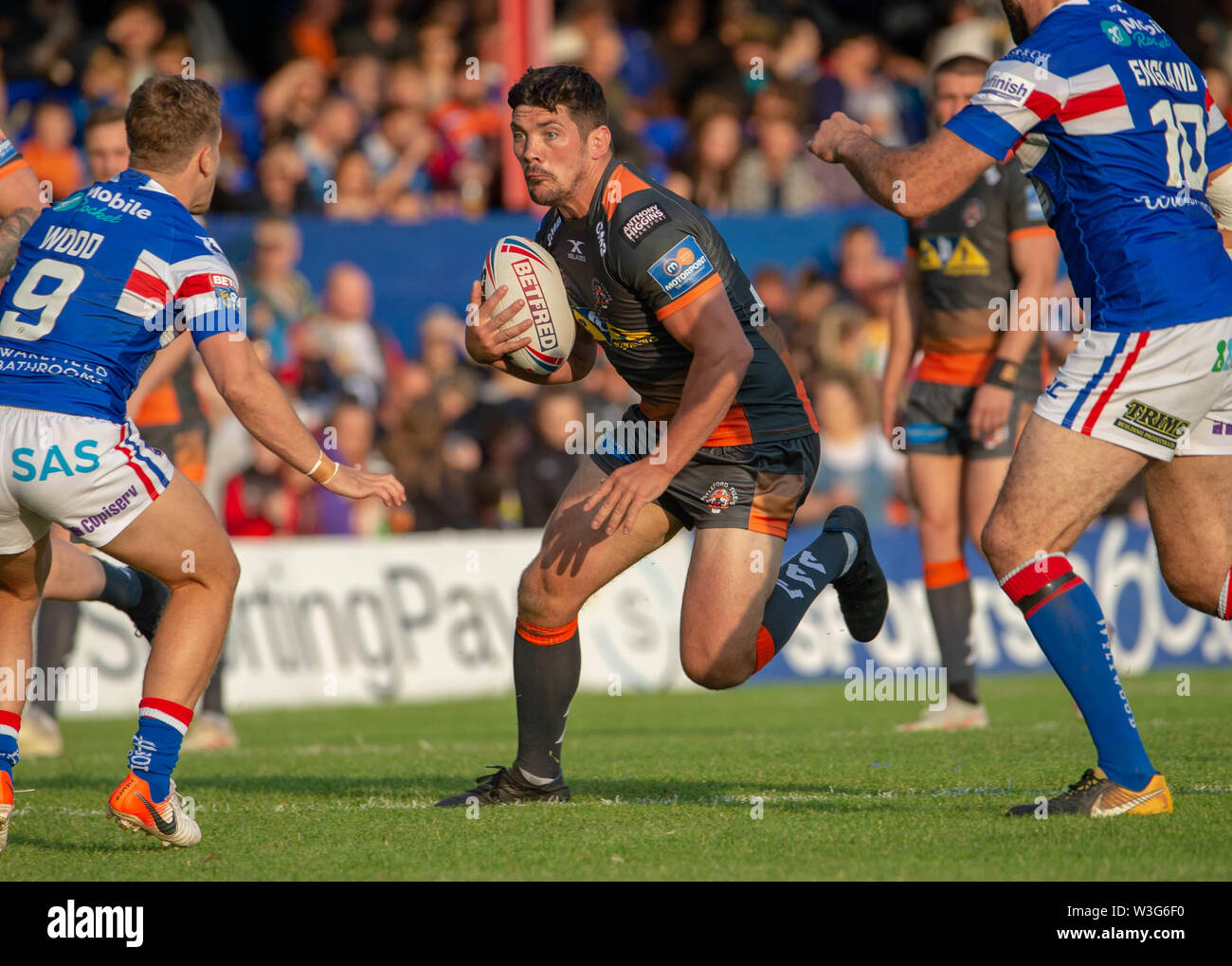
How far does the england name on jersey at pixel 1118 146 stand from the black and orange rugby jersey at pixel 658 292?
3.44 feet

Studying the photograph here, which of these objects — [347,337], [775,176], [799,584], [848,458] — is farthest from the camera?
[775,176]

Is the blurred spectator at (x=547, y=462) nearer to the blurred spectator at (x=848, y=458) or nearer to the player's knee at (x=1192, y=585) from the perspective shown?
the blurred spectator at (x=848, y=458)

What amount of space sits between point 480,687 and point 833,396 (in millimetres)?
4315

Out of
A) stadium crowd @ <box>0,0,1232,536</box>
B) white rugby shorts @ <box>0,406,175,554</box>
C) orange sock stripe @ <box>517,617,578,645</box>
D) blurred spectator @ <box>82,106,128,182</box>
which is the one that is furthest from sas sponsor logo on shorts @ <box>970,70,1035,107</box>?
stadium crowd @ <box>0,0,1232,536</box>

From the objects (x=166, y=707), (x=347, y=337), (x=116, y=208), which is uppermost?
(x=347, y=337)

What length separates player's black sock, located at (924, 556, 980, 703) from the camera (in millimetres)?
8195

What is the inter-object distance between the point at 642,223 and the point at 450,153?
35.8 ft

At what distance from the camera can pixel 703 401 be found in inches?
211

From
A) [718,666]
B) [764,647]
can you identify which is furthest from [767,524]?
[718,666]

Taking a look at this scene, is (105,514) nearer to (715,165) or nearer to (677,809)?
(677,809)

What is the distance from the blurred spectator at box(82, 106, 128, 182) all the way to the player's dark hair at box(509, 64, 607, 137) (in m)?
3.42

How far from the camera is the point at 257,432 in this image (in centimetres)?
494

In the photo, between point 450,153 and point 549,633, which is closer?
point 549,633

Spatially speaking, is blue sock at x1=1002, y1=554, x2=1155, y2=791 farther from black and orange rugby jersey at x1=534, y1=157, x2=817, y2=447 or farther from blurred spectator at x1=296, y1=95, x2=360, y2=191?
blurred spectator at x1=296, y1=95, x2=360, y2=191
